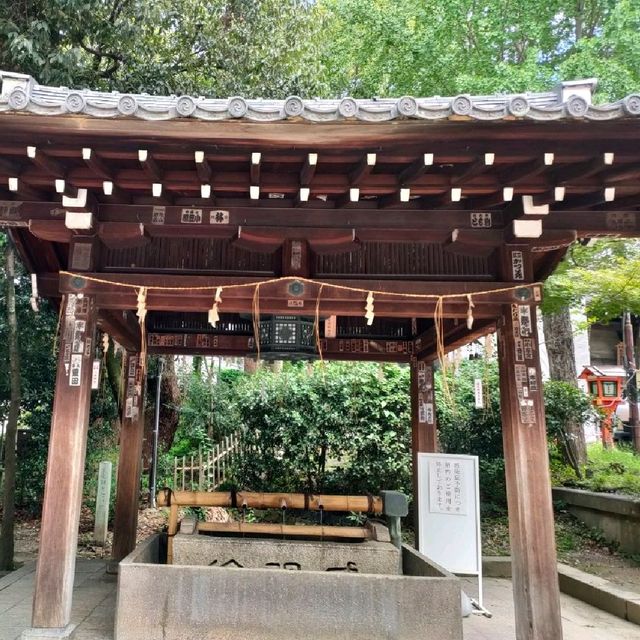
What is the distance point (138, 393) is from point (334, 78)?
9.50 m

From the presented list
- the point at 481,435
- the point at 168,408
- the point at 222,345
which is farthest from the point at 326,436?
the point at 168,408

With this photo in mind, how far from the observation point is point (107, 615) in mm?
4871

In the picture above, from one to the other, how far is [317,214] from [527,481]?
295 cm

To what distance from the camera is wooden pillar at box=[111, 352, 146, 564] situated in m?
→ 6.61

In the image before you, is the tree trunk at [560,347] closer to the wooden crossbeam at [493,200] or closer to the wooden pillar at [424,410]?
the wooden pillar at [424,410]

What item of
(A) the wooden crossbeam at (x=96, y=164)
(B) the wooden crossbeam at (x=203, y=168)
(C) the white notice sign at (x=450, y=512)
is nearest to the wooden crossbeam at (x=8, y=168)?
(A) the wooden crossbeam at (x=96, y=164)

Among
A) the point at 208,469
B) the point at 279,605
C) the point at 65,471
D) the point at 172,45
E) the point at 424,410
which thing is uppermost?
the point at 172,45

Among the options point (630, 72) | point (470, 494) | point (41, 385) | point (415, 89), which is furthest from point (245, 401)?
point (630, 72)

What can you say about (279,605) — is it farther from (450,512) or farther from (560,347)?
(560,347)

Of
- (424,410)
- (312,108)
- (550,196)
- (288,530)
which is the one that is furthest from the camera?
(424,410)

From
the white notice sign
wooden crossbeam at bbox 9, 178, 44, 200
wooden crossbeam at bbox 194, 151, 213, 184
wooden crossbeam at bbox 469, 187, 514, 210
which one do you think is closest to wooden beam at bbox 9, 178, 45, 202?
wooden crossbeam at bbox 9, 178, 44, 200

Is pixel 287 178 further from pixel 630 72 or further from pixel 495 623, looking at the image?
pixel 630 72

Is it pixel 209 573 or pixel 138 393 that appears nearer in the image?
pixel 209 573

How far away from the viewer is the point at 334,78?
41.8 feet
